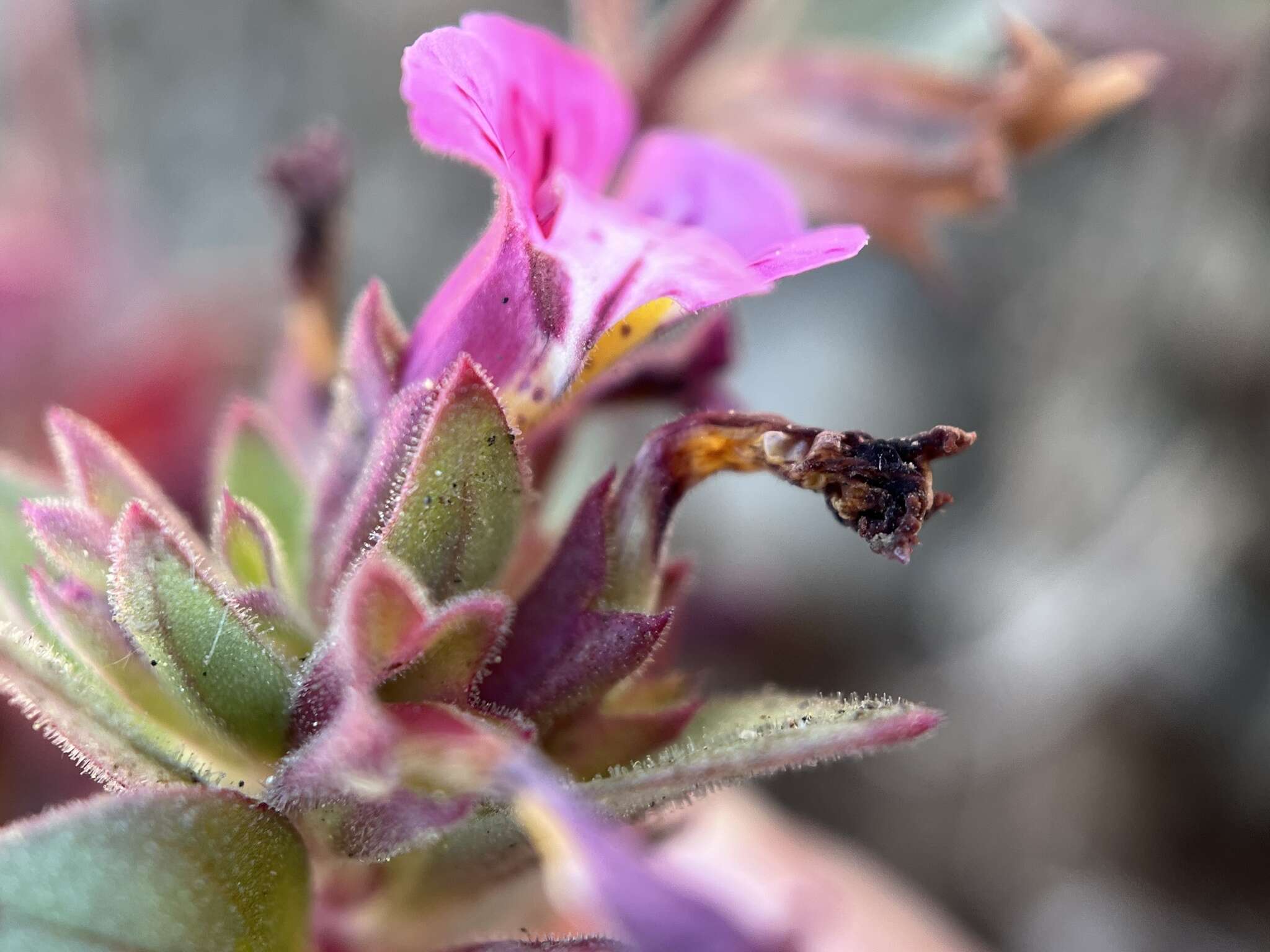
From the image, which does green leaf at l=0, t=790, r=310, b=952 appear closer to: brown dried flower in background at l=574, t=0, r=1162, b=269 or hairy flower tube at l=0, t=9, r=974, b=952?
hairy flower tube at l=0, t=9, r=974, b=952

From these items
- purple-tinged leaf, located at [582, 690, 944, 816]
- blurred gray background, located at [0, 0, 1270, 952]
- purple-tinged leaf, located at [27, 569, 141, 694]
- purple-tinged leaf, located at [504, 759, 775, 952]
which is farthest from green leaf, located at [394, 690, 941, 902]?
blurred gray background, located at [0, 0, 1270, 952]

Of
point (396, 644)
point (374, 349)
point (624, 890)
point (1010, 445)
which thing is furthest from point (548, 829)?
point (1010, 445)

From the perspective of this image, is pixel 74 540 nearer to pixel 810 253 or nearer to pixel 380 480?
pixel 380 480

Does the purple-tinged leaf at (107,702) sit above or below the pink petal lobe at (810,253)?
below

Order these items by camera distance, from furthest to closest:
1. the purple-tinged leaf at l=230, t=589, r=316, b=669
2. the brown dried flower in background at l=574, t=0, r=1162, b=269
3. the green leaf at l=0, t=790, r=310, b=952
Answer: the brown dried flower in background at l=574, t=0, r=1162, b=269
the purple-tinged leaf at l=230, t=589, r=316, b=669
the green leaf at l=0, t=790, r=310, b=952

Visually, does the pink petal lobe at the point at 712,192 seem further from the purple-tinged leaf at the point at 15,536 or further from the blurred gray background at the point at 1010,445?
the blurred gray background at the point at 1010,445

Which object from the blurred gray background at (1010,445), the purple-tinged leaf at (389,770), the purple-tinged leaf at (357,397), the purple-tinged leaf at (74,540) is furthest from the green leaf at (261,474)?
the blurred gray background at (1010,445)
